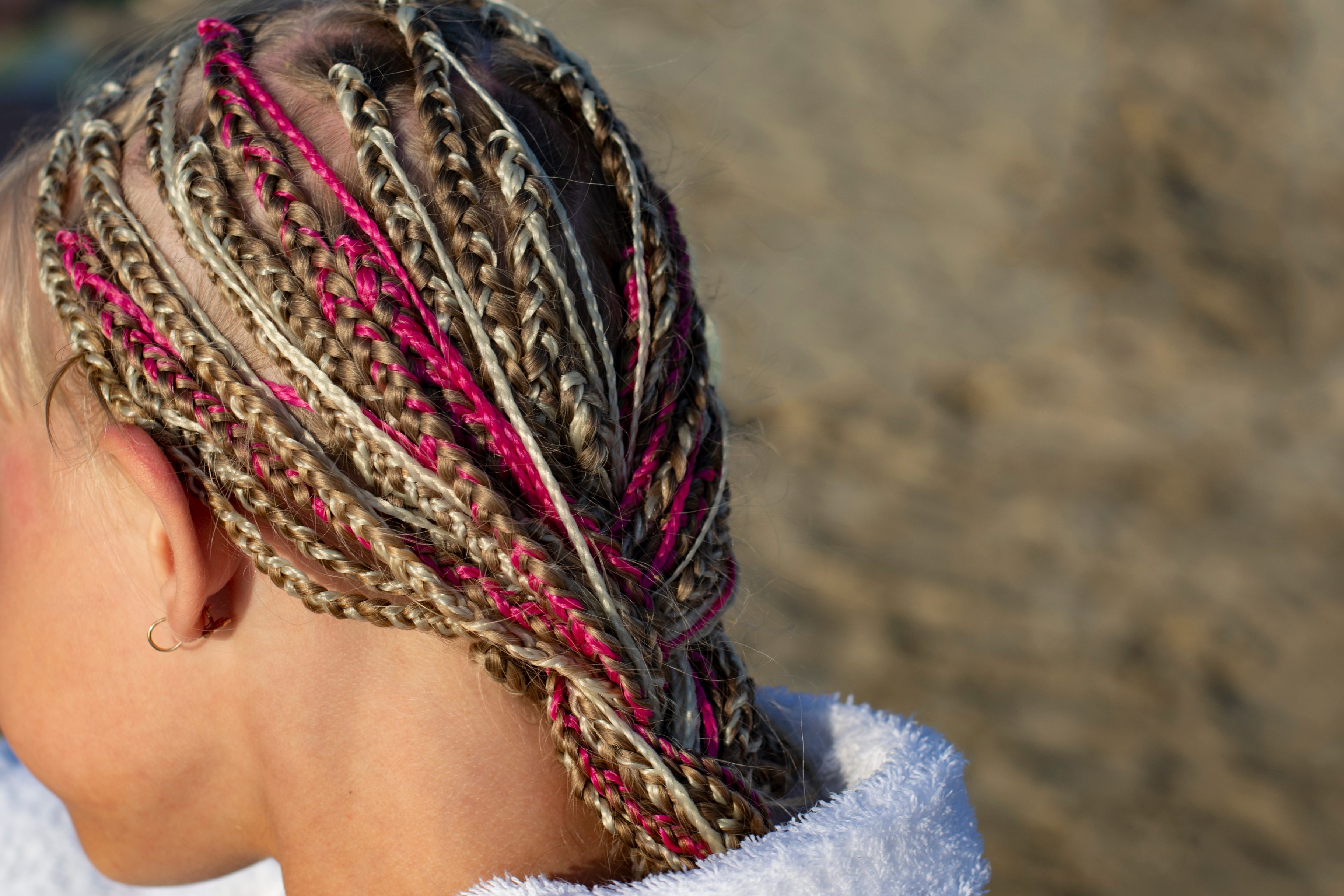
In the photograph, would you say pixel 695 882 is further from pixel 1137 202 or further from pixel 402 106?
pixel 1137 202

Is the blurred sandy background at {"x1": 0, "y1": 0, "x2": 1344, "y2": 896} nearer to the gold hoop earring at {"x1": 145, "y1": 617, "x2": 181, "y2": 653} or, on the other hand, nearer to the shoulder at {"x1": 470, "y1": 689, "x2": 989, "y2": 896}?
the shoulder at {"x1": 470, "y1": 689, "x2": 989, "y2": 896}

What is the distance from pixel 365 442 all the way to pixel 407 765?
0.34 m

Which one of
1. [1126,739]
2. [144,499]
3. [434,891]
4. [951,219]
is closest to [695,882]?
[434,891]

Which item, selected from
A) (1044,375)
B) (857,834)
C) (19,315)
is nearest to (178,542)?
(19,315)

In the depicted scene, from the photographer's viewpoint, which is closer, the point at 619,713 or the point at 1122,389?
the point at 619,713

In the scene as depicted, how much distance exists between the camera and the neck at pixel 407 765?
107cm

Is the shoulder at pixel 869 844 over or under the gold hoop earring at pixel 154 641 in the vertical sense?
over

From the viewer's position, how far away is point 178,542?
3.52 ft

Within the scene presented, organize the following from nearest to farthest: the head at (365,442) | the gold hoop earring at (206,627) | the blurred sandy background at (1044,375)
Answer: the head at (365,442) < the gold hoop earring at (206,627) < the blurred sandy background at (1044,375)

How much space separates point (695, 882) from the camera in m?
1.00

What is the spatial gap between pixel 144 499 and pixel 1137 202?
5.99 m

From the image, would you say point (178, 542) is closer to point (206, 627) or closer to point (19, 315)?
point (206, 627)

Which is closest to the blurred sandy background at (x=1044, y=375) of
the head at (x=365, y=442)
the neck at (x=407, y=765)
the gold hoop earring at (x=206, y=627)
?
the head at (x=365, y=442)

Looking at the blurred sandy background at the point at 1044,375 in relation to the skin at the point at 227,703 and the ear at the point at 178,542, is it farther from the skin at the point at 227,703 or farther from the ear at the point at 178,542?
the ear at the point at 178,542
